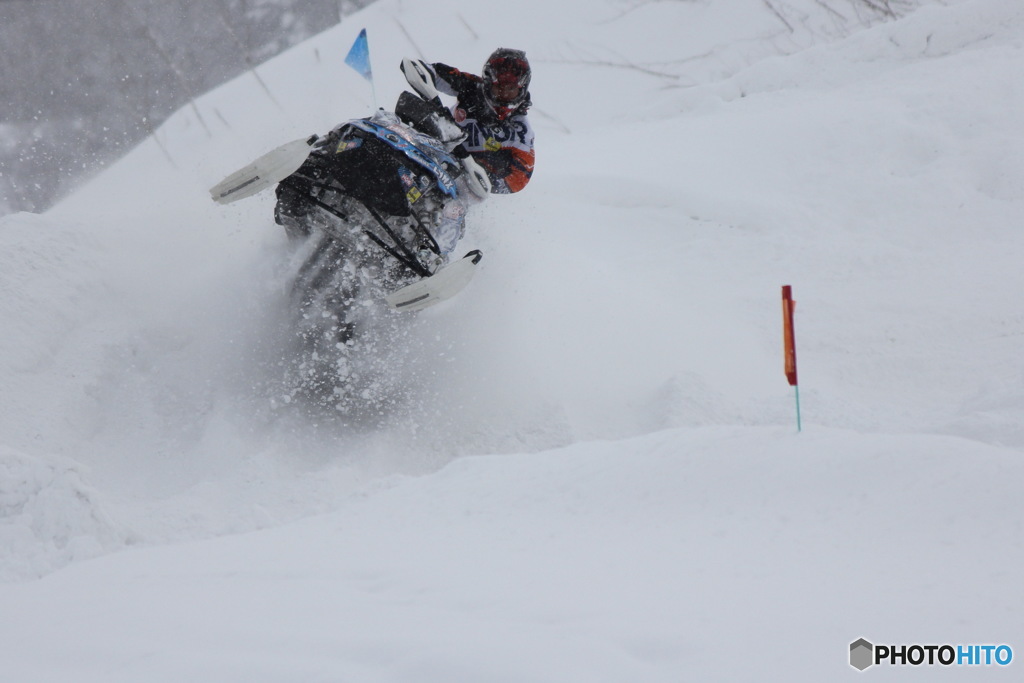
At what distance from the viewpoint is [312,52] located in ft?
62.3

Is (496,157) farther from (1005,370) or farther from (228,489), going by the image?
(1005,370)

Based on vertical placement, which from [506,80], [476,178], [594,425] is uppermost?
[506,80]

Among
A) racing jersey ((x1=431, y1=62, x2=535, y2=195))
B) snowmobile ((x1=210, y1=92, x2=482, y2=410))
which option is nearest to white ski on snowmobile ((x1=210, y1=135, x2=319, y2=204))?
snowmobile ((x1=210, y1=92, x2=482, y2=410))

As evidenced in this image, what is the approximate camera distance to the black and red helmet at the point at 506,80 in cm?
562

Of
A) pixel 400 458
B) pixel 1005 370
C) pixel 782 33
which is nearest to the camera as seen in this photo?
pixel 400 458

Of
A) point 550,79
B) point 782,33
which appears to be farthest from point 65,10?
point 782,33

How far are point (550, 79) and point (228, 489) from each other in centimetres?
1635

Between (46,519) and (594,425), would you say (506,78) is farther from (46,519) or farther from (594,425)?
(46,519)

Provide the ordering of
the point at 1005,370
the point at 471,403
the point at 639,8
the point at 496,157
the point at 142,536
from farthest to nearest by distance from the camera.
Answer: the point at 639,8
the point at 496,157
the point at 1005,370
the point at 471,403
the point at 142,536

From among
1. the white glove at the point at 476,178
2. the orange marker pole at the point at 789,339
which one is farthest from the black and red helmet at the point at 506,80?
the orange marker pole at the point at 789,339

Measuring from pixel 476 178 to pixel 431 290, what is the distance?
1.13 metres

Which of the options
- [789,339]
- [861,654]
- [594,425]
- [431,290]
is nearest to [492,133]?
[431,290]
